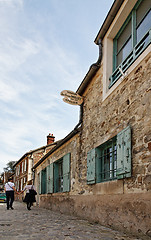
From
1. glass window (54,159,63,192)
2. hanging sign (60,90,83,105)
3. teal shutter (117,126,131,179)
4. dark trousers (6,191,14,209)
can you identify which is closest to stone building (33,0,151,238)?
teal shutter (117,126,131,179)

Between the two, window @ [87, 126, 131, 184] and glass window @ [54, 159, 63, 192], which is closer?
window @ [87, 126, 131, 184]

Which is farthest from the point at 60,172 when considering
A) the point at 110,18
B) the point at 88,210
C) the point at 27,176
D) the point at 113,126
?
the point at 27,176

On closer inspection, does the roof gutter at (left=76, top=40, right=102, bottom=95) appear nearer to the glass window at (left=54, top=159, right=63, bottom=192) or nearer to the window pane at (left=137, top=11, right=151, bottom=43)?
the window pane at (left=137, top=11, right=151, bottom=43)

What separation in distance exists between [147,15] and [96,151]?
10.7 ft

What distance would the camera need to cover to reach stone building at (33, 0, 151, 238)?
4449 millimetres

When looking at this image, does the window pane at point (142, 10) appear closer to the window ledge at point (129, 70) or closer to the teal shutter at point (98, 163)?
the window ledge at point (129, 70)

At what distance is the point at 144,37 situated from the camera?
199 inches

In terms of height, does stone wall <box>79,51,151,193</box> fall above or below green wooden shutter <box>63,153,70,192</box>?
above

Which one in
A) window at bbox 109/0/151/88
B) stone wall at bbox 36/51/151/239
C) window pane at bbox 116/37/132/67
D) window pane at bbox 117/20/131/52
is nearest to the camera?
stone wall at bbox 36/51/151/239

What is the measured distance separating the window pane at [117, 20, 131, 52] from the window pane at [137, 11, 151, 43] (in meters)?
0.58

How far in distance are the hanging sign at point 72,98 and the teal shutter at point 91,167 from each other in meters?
1.80

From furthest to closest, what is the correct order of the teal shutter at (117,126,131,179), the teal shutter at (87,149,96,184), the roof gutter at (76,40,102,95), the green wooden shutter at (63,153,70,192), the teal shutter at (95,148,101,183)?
the green wooden shutter at (63,153,70,192), the roof gutter at (76,40,102,95), the teal shutter at (87,149,96,184), the teal shutter at (95,148,101,183), the teal shutter at (117,126,131,179)

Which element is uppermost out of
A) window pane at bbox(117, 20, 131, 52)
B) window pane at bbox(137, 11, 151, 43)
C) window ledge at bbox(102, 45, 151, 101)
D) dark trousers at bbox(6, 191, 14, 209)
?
window pane at bbox(117, 20, 131, 52)

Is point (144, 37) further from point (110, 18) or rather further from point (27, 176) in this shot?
point (27, 176)
